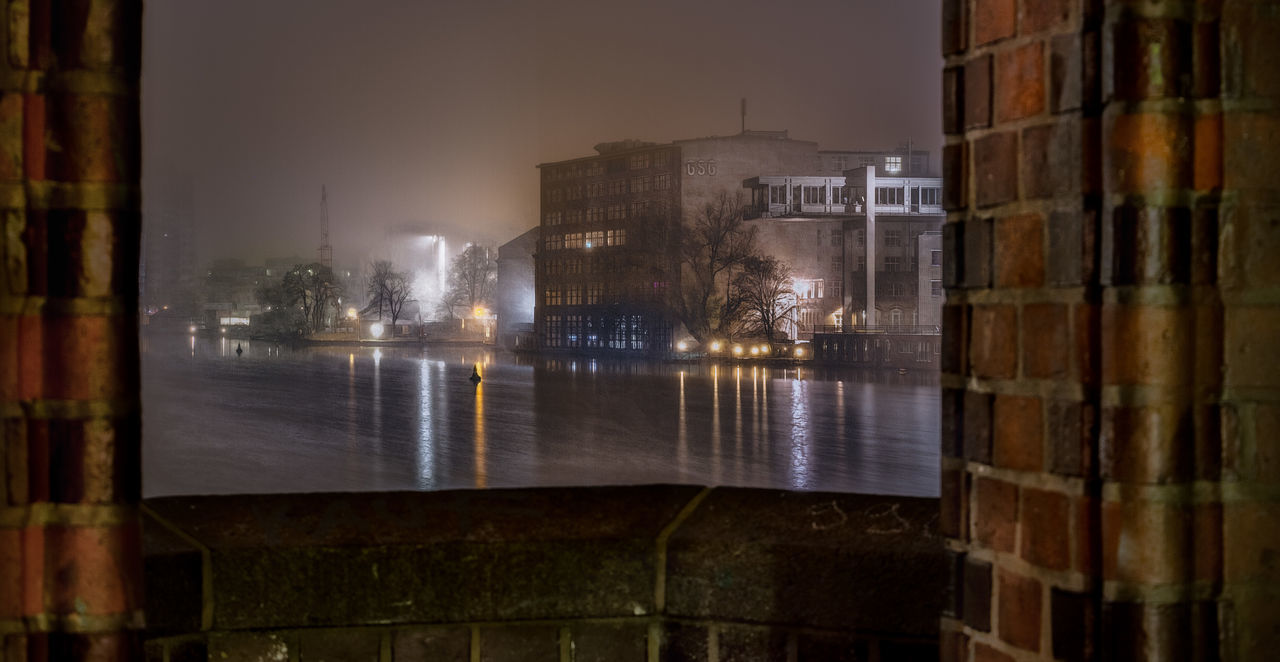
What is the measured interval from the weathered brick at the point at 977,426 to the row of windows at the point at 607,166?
263 feet

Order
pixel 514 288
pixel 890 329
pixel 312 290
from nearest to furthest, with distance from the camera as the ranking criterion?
pixel 890 329 < pixel 514 288 < pixel 312 290

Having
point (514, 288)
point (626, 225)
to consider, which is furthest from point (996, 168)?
point (514, 288)

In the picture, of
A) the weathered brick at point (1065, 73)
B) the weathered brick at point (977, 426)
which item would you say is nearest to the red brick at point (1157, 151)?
the weathered brick at point (1065, 73)

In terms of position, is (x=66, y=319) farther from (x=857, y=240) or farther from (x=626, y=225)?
(x=626, y=225)

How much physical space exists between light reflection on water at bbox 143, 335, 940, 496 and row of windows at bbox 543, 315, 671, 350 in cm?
1617

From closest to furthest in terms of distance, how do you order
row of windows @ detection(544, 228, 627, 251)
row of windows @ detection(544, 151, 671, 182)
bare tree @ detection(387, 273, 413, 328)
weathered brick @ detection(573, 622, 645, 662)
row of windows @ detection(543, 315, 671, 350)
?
weathered brick @ detection(573, 622, 645, 662), row of windows @ detection(543, 315, 671, 350), row of windows @ detection(544, 151, 671, 182), row of windows @ detection(544, 228, 627, 251), bare tree @ detection(387, 273, 413, 328)

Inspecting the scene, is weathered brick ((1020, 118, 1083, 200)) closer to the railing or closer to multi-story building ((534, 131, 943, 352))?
Answer: the railing

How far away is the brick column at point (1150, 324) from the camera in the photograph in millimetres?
1836

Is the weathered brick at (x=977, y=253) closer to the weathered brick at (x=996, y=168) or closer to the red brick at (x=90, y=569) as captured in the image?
the weathered brick at (x=996, y=168)

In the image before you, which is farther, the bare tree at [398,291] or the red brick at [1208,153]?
the bare tree at [398,291]

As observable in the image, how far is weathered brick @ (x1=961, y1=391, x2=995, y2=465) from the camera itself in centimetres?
211

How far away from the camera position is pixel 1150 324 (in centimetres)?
184

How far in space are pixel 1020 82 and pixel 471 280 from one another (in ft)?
433

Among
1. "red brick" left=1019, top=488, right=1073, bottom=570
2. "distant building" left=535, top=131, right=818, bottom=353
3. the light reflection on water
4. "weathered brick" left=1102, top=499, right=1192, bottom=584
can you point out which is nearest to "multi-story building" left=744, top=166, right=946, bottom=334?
"distant building" left=535, top=131, right=818, bottom=353
